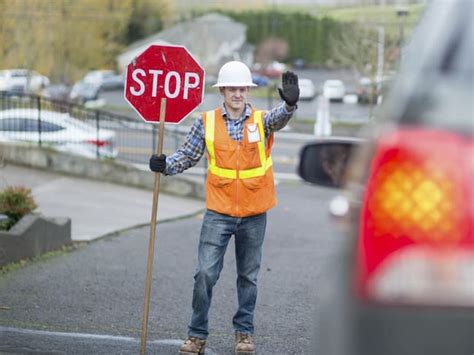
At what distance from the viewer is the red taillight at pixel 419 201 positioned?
2.25 m

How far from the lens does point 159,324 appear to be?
8.48 m

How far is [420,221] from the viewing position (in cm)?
226

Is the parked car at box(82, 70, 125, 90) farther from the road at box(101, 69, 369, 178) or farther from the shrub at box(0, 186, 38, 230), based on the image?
the shrub at box(0, 186, 38, 230)

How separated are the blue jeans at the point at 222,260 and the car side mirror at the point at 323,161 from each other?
3124 millimetres

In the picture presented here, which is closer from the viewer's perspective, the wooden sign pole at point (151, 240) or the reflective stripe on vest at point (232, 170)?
the reflective stripe on vest at point (232, 170)

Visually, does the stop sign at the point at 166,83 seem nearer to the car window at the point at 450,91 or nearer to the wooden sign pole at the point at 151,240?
the wooden sign pole at the point at 151,240

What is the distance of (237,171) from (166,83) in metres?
1.06

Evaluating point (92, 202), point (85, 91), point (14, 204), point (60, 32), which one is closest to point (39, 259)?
point (14, 204)

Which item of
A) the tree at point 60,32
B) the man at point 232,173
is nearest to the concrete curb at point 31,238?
the man at point 232,173

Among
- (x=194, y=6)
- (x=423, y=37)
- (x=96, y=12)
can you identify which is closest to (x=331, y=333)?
(x=423, y=37)

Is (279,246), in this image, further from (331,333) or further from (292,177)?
(292,177)

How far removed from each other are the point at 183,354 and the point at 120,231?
24.2 ft

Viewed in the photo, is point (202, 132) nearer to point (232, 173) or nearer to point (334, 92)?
point (232, 173)

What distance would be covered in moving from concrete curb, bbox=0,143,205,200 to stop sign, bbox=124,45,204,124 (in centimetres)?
1281
